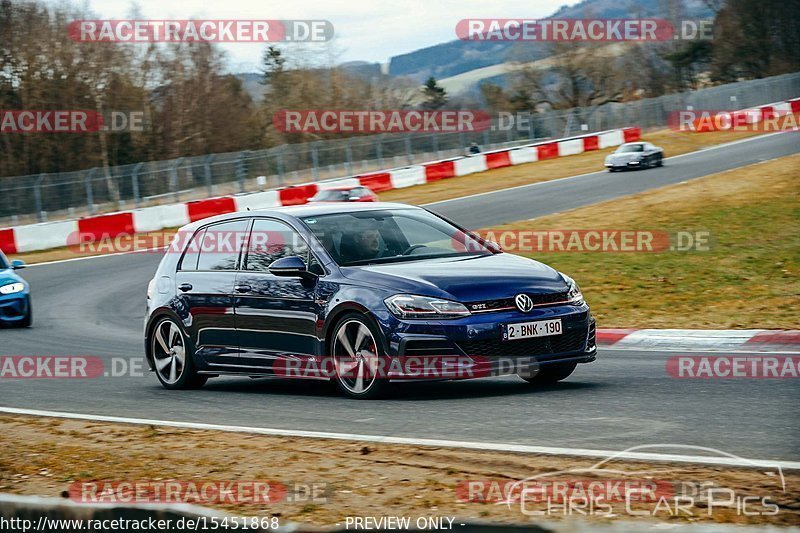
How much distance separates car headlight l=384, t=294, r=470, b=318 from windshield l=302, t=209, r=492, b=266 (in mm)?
753

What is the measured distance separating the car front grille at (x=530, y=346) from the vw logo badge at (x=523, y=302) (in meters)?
0.22

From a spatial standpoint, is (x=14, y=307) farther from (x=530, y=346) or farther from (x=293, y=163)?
(x=293, y=163)

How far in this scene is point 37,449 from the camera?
25.4ft

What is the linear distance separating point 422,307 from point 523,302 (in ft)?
2.44

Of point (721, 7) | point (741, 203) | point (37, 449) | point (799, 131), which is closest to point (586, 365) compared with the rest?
point (37, 449)

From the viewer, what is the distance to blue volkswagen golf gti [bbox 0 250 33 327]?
16797 mm

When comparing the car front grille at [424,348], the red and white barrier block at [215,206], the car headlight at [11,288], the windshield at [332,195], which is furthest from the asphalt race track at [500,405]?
the windshield at [332,195]

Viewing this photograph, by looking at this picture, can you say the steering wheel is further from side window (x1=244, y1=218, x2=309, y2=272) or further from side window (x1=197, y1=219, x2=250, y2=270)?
side window (x1=197, y1=219, x2=250, y2=270)

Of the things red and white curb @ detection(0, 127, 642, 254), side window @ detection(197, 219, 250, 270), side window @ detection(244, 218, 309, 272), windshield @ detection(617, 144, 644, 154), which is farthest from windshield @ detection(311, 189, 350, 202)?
side window @ detection(244, 218, 309, 272)

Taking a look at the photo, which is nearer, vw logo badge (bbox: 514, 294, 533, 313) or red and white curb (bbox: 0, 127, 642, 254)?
vw logo badge (bbox: 514, 294, 533, 313)

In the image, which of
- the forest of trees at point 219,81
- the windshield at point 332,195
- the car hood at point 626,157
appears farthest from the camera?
the forest of trees at point 219,81

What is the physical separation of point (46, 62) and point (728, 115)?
32.2 meters

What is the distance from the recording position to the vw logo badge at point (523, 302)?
845cm

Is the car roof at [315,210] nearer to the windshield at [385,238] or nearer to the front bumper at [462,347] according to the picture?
the windshield at [385,238]
